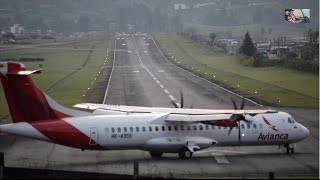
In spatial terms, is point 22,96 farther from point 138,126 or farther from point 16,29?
point 16,29

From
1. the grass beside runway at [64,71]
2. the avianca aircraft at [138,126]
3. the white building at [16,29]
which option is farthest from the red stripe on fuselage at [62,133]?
the white building at [16,29]

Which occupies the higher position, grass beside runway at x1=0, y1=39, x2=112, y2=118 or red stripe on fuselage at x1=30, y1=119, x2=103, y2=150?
red stripe on fuselage at x1=30, y1=119, x2=103, y2=150

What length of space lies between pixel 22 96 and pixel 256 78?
63.7 metres

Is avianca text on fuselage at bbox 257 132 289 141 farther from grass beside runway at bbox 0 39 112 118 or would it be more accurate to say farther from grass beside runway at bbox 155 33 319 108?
grass beside runway at bbox 155 33 319 108

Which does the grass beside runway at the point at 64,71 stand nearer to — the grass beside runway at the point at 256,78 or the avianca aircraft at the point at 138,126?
the grass beside runway at the point at 256,78

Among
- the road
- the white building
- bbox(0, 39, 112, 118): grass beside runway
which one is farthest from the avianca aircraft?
the white building

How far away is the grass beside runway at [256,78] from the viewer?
73.4m

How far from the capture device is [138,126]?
38.1 meters

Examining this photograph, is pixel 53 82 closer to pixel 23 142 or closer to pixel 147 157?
pixel 23 142

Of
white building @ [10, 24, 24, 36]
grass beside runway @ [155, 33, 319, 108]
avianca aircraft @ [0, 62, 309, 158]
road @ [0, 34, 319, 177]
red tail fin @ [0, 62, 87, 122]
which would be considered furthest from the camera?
white building @ [10, 24, 24, 36]

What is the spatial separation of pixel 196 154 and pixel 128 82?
169ft

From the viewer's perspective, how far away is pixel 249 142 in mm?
39844

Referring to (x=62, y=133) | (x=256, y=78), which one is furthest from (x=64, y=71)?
(x=62, y=133)

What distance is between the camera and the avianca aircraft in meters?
35.9
